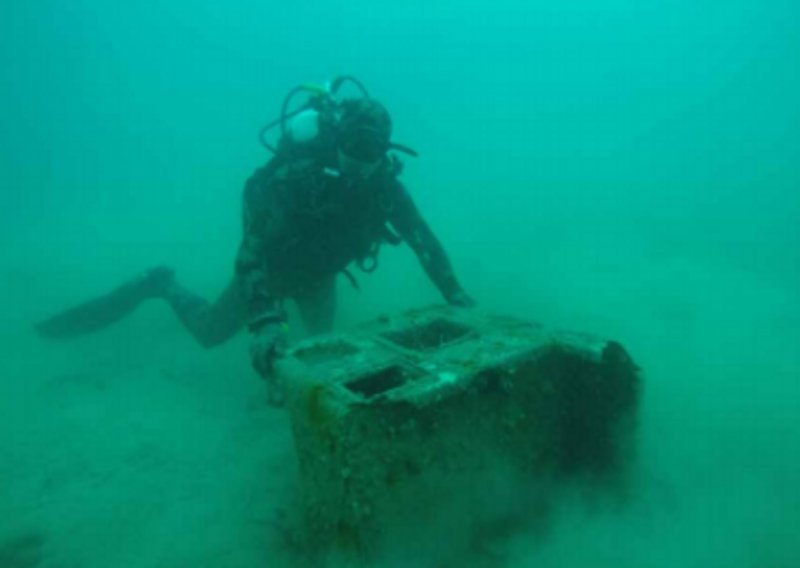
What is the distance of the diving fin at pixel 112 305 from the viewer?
257 inches

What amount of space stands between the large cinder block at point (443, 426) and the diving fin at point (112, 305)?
429 cm

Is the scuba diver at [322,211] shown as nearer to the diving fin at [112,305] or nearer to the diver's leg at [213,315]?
the diver's leg at [213,315]

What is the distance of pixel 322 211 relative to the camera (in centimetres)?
445

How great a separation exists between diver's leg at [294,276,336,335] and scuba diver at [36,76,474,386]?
0.03m

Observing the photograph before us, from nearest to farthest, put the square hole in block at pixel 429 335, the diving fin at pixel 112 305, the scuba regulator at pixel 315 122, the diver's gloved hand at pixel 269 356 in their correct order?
the diver's gloved hand at pixel 269 356, the square hole in block at pixel 429 335, the scuba regulator at pixel 315 122, the diving fin at pixel 112 305

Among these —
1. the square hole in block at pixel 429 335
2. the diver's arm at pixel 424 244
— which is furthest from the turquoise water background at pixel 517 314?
the diver's arm at pixel 424 244

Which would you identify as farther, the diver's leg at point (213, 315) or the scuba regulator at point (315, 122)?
the diver's leg at point (213, 315)

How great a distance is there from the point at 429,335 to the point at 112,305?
4.86 meters

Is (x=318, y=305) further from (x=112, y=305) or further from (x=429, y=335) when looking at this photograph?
(x=112, y=305)

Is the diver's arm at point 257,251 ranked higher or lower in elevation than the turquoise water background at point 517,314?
higher

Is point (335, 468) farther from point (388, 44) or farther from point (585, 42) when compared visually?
point (388, 44)

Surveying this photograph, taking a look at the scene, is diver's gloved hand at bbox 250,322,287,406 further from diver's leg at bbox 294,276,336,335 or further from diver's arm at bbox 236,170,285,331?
diver's leg at bbox 294,276,336,335

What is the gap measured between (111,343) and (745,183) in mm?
24521

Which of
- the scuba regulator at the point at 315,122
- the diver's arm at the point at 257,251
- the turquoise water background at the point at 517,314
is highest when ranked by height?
the scuba regulator at the point at 315,122
